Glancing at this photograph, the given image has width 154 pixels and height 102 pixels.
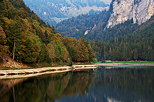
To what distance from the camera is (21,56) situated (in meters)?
84.5

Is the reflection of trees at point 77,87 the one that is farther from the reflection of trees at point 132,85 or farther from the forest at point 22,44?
the forest at point 22,44

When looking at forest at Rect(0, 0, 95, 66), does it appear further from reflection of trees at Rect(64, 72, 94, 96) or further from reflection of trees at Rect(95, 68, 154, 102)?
reflection of trees at Rect(95, 68, 154, 102)

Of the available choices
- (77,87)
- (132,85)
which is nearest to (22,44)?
(77,87)

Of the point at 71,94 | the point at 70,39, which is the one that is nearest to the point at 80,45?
the point at 70,39

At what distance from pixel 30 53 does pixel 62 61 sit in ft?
125

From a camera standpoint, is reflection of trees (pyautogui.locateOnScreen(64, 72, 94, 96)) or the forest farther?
the forest

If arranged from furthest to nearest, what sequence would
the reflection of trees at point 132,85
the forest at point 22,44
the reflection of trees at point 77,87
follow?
the forest at point 22,44 → the reflection of trees at point 77,87 → the reflection of trees at point 132,85

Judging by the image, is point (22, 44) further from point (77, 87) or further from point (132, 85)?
point (132, 85)

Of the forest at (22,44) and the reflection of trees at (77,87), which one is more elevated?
the forest at (22,44)

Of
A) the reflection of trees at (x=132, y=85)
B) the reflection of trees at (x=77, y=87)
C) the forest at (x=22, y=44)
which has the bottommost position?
the reflection of trees at (x=132, y=85)

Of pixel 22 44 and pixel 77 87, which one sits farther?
pixel 22 44

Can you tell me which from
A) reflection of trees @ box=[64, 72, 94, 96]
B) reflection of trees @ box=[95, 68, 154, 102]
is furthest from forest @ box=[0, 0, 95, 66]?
reflection of trees @ box=[95, 68, 154, 102]

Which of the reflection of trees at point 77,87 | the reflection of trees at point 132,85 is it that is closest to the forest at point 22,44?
the reflection of trees at point 77,87

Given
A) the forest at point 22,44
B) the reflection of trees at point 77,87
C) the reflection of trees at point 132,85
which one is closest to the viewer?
the reflection of trees at point 132,85
